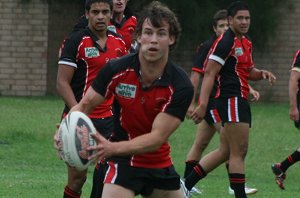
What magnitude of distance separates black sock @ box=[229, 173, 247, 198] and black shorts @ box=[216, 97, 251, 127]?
550 mm

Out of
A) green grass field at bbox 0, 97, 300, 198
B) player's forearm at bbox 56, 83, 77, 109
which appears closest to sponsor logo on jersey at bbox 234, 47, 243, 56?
green grass field at bbox 0, 97, 300, 198

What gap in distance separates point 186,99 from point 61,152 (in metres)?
0.95

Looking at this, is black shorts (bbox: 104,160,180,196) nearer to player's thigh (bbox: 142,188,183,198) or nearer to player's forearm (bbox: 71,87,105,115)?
player's thigh (bbox: 142,188,183,198)

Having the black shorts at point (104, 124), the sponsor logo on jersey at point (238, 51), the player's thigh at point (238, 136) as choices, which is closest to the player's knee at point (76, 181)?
the black shorts at point (104, 124)

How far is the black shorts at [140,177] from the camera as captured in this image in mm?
6883

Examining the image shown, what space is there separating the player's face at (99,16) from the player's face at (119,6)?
1.05 m

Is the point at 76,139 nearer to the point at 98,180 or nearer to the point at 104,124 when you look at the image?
the point at 98,180

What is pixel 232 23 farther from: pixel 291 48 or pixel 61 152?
pixel 291 48

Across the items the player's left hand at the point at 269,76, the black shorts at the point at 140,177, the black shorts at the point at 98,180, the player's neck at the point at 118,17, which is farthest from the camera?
the player's neck at the point at 118,17

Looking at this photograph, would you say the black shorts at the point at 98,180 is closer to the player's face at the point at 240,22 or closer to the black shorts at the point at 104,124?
the black shorts at the point at 104,124

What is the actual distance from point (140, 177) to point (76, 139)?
784 mm

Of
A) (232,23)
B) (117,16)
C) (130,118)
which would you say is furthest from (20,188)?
(130,118)

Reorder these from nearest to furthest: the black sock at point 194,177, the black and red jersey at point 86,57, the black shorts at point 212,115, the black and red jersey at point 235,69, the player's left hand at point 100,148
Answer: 1. the player's left hand at point 100,148
2. the black and red jersey at point 86,57
3. the black and red jersey at point 235,69
4. the black sock at point 194,177
5. the black shorts at point 212,115

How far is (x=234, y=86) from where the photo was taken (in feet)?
34.0
